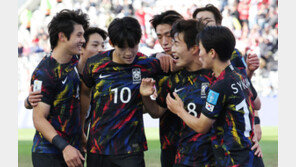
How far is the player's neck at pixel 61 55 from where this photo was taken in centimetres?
417

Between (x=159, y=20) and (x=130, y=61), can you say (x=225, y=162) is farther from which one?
(x=159, y=20)

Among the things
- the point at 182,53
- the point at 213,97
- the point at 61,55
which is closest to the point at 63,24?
the point at 61,55

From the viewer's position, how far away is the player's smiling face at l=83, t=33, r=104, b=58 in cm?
541

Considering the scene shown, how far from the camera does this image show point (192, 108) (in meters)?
3.76

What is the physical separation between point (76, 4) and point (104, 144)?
53.4ft

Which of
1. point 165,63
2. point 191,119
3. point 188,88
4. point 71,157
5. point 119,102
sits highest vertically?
point 165,63

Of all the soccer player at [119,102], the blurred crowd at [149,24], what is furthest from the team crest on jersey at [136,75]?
the blurred crowd at [149,24]

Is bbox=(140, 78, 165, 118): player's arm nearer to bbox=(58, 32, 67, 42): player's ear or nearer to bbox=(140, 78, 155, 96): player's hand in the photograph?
bbox=(140, 78, 155, 96): player's hand

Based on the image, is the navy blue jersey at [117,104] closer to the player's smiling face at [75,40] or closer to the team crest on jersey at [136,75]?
the team crest on jersey at [136,75]

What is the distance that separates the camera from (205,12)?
520 cm

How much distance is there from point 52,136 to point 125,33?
110 centimetres

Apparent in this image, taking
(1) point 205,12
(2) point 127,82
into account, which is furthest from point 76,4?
(2) point 127,82

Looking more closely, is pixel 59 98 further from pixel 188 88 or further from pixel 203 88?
pixel 203 88

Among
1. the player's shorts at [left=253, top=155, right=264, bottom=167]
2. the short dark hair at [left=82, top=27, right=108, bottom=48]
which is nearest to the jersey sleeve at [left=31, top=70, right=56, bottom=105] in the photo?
the short dark hair at [left=82, top=27, right=108, bottom=48]
